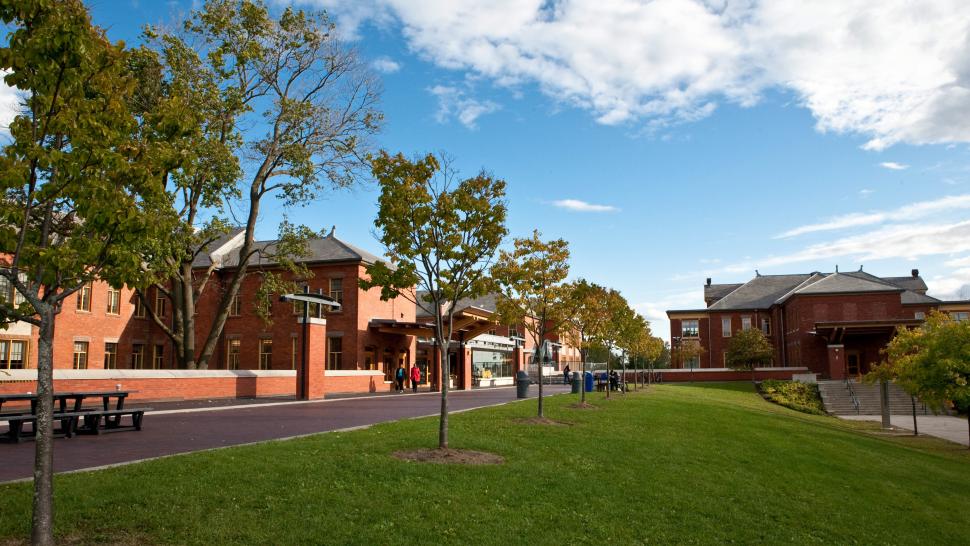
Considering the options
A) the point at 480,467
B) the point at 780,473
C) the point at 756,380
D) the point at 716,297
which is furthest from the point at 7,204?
the point at 716,297

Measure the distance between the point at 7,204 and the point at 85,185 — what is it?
2.13 feet

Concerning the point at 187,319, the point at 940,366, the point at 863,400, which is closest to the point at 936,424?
the point at 863,400

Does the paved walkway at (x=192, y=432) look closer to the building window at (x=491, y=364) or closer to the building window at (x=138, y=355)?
the building window at (x=138, y=355)

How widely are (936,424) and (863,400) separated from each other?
8432 millimetres

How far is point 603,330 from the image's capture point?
27156 mm

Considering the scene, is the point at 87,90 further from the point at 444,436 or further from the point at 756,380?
the point at 756,380

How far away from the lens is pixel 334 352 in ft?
130

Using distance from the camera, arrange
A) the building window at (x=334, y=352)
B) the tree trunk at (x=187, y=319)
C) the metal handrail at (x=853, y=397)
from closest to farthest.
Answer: the tree trunk at (x=187, y=319) < the building window at (x=334, y=352) < the metal handrail at (x=853, y=397)

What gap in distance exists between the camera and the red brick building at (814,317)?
2211 inches

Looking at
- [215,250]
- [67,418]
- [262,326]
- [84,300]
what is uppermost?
[215,250]

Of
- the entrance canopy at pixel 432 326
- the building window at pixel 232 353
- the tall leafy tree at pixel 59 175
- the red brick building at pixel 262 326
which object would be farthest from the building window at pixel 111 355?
the tall leafy tree at pixel 59 175

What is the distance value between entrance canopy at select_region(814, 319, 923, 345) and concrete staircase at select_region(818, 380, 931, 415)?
19.3ft

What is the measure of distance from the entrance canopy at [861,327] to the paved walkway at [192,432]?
43.2m

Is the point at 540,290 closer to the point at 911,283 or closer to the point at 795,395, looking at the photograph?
the point at 795,395
